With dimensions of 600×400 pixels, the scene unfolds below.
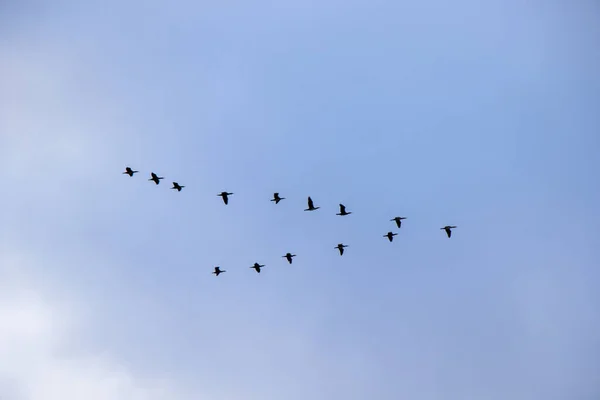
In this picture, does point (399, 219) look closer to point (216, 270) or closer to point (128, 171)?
point (216, 270)

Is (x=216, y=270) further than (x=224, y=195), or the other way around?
(x=216, y=270)

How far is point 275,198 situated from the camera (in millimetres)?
115688

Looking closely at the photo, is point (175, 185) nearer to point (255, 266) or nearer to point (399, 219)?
point (255, 266)

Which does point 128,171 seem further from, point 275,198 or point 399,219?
point 399,219

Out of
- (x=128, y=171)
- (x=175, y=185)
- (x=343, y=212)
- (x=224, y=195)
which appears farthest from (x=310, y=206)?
(x=128, y=171)

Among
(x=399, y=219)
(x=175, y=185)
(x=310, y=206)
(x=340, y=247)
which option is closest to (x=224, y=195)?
(x=175, y=185)

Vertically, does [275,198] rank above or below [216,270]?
above

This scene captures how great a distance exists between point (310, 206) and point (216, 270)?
23217 mm

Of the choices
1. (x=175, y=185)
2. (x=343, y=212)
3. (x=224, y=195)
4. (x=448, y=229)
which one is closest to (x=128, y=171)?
(x=175, y=185)

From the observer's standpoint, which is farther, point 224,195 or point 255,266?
point 255,266

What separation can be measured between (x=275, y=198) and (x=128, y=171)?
90.0ft

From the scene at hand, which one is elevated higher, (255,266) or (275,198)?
(275,198)

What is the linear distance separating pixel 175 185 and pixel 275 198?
712 inches

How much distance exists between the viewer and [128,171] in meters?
117
